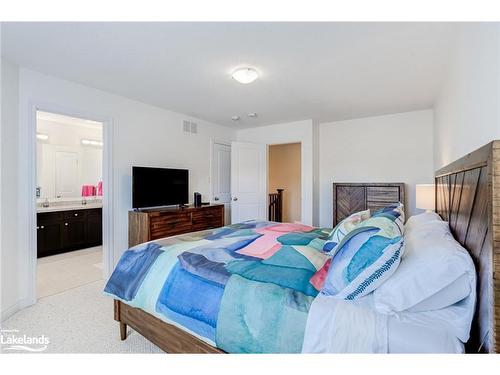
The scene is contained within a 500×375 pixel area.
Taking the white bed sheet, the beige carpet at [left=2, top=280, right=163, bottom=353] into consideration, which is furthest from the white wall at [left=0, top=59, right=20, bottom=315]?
the white bed sheet

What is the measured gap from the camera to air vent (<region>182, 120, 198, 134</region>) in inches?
168

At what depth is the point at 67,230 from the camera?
4.32m

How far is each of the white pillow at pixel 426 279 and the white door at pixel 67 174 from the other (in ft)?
18.4

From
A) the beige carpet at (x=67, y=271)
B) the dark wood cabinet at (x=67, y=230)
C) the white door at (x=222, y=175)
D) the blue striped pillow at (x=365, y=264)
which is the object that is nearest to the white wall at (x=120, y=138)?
the white door at (x=222, y=175)

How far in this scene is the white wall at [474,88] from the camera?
1192 mm

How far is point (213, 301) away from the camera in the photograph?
4.38 feet

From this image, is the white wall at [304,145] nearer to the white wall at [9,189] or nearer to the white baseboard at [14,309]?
the white wall at [9,189]

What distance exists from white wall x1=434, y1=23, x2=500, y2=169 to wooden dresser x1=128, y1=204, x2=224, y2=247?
3.17m

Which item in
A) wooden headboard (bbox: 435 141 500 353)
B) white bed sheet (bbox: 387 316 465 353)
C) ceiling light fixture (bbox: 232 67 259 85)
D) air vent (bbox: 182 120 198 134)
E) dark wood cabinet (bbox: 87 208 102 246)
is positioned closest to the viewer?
wooden headboard (bbox: 435 141 500 353)

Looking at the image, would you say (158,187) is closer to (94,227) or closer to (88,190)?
(94,227)

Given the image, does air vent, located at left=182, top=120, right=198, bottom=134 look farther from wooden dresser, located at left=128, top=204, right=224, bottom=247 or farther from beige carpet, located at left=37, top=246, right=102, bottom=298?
beige carpet, located at left=37, top=246, right=102, bottom=298

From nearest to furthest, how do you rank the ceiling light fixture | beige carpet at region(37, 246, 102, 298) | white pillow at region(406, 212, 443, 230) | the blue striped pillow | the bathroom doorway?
the blue striped pillow < white pillow at region(406, 212, 443, 230) < the ceiling light fixture < beige carpet at region(37, 246, 102, 298) < the bathroom doorway

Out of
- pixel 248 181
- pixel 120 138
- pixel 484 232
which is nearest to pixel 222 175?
pixel 248 181
